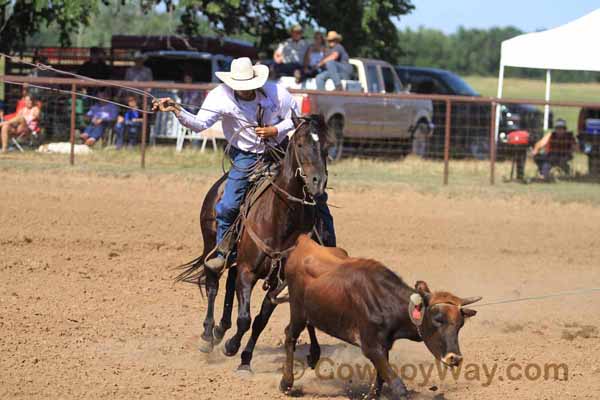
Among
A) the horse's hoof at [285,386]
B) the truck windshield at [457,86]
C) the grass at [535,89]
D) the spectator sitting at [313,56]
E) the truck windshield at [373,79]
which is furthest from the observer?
the grass at [535,89]

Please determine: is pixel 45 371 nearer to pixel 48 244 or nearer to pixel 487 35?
pixel 48 244

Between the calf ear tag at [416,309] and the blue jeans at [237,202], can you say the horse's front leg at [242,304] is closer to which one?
the blue jeans at [237,202]

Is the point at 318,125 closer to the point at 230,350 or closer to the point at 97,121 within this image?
the point at 230,350

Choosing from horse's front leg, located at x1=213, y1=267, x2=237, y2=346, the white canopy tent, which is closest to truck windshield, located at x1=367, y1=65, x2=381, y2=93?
the white canopy tent

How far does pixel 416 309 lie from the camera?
17.6ft

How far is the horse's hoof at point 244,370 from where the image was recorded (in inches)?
271

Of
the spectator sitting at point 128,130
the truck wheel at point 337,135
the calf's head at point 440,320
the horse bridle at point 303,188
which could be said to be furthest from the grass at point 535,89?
the calf's head at point 440,320

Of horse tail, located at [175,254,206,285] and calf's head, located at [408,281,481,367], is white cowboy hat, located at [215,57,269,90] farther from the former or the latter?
calf's head, located at [408,281,481,367]

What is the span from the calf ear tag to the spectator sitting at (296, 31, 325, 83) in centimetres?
1287

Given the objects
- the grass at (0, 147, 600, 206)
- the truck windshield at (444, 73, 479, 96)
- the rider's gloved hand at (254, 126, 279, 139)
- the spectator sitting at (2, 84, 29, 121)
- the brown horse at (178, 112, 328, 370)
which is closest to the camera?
the brown horse at (178, 112, 328, 370)

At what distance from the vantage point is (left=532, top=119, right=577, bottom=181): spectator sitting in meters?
16.3

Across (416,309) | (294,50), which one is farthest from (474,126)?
(416,309)

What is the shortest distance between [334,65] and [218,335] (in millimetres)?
10673

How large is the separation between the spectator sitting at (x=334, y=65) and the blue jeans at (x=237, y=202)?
32.9 feet
